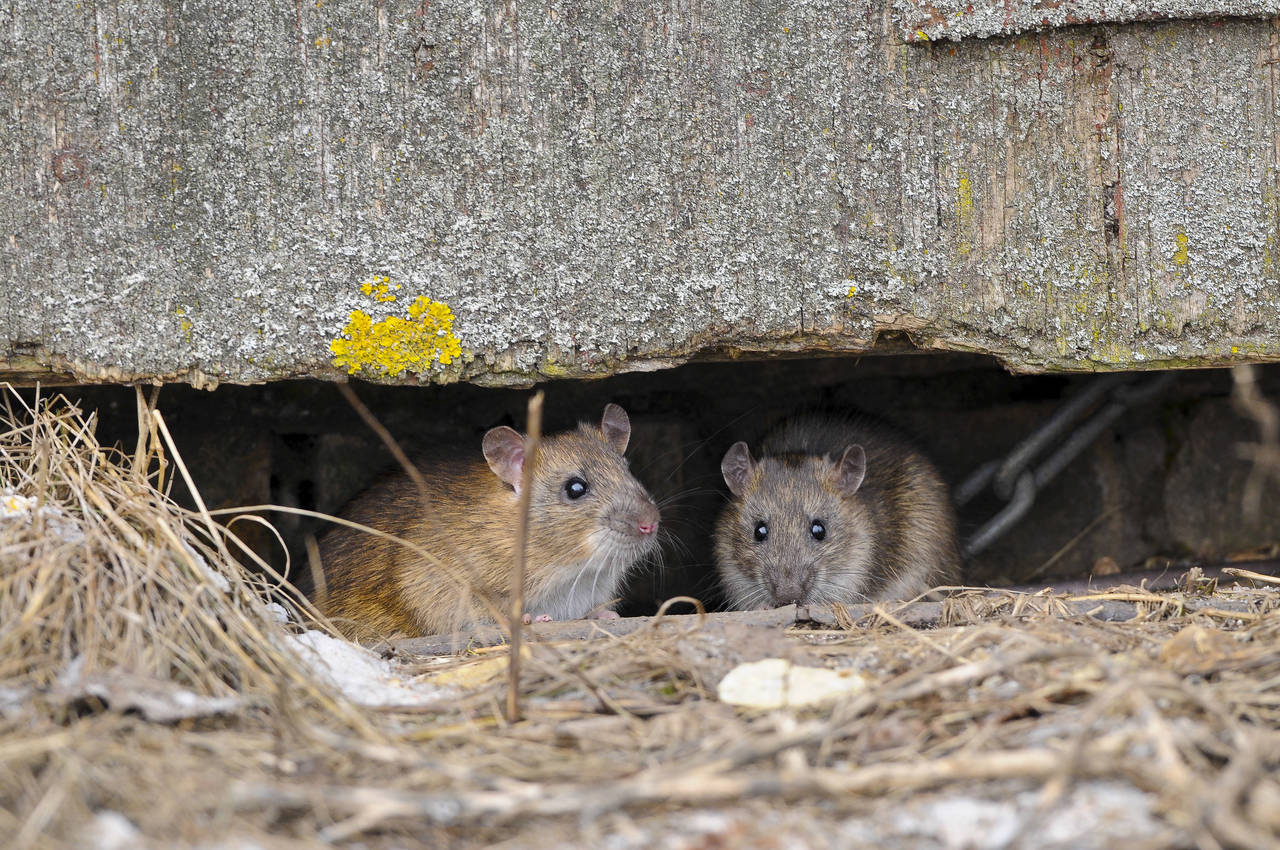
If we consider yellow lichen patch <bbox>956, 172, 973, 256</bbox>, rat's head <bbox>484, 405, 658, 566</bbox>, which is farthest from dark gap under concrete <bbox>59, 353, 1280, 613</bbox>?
yellow lichen patch <bbox>956, 172, 973, 256</bbox>

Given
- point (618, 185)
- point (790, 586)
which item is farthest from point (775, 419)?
point (618, 185)

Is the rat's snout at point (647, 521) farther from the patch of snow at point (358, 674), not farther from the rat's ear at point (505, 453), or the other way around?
the patch of snow at point (358, 674)

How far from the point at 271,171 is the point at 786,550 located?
273 centimetres

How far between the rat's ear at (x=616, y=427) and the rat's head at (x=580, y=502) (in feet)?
0.07

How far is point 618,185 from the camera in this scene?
3494mm

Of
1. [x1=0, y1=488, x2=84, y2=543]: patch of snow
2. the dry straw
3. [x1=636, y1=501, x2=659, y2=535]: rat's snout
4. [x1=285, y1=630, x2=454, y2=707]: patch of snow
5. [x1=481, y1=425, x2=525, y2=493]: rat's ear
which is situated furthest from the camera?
[x1=636, y1=501, x2=659, y2=535]: rat's snout

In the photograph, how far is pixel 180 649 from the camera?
255 centimetres

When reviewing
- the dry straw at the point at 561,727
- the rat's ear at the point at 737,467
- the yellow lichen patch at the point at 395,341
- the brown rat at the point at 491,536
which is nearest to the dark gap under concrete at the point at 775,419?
the rat's ear at the point at 737,467

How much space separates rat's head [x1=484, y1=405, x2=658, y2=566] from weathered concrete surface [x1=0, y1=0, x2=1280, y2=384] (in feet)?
3.62

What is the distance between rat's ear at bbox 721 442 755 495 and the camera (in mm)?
4973

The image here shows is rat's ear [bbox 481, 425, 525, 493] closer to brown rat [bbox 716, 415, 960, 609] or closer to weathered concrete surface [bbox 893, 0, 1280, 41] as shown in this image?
brown rat [bbox 716, 415, 960, 609]

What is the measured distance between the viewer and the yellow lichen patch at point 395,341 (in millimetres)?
3484

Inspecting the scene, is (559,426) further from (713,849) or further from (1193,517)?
(713,849)

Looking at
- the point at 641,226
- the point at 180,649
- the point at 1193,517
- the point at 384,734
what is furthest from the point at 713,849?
the point at 1193,517
